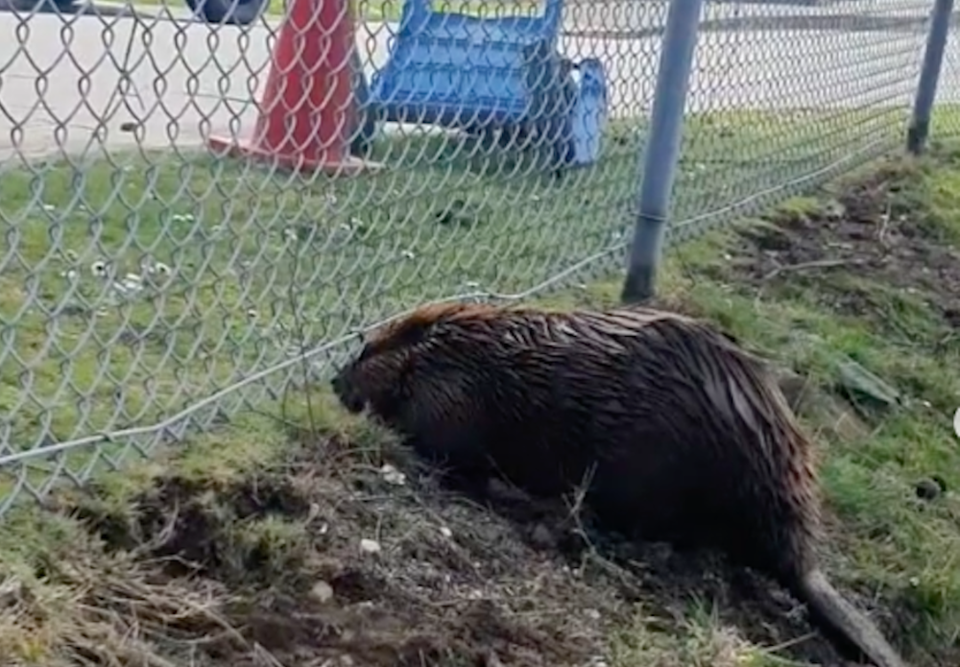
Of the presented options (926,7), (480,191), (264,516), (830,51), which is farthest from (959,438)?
(926,7)

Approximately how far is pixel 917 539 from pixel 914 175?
412cm

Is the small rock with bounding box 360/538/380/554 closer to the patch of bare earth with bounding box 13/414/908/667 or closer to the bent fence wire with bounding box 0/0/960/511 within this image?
the patch of bare earth with bounding box 13/414/908/667

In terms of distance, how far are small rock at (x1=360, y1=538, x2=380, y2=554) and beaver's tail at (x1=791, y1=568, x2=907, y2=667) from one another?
2.89 feet

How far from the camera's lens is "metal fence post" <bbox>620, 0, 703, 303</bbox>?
486 centimetres

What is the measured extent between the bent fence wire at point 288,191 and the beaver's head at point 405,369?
0.10 metres

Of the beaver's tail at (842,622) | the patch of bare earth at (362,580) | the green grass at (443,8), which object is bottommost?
the beaver's tail at (842,622)

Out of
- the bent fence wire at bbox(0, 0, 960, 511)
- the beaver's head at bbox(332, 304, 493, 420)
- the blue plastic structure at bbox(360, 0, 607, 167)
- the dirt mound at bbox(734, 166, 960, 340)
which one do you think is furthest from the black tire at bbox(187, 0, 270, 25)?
the dirt mound at bbox(734, 166, 960, 340)

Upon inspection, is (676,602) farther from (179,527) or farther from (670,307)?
(670,307)

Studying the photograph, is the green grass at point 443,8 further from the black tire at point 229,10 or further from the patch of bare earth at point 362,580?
the patch of bare earth at point 362,580

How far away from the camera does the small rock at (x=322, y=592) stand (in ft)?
9.95

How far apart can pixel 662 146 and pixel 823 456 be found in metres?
1.09

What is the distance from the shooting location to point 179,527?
308cm

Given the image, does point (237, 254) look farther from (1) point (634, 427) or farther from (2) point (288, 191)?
(1) point (634, 427)

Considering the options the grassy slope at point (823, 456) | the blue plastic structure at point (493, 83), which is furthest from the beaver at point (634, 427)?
the blue plastic structure at point (493, 83)
